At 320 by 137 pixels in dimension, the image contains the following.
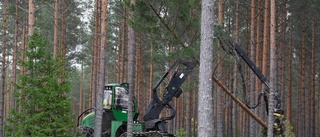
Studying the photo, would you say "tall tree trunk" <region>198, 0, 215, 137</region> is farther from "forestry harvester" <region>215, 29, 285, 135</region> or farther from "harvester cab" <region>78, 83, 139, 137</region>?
"harvester cab" <region>78, 83, 139, 137</region>

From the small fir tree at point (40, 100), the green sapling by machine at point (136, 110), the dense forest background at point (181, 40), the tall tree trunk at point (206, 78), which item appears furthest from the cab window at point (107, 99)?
the tall tree trunk at point (206, 78)

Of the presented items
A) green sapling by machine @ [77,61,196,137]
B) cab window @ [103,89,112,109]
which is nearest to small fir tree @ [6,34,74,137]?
green sapling by machine @ [77,61,196,137]

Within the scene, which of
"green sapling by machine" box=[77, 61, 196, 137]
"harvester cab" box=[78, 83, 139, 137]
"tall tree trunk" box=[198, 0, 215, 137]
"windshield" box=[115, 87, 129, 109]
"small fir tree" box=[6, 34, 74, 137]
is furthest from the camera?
"windshield" box=[115, 87, 129, 109]

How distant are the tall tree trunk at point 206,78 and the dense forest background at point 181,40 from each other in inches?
7.4

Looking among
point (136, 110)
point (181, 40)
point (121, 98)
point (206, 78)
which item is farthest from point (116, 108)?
point (206, 78)

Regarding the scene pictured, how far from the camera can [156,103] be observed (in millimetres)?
11539

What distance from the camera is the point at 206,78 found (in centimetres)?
786

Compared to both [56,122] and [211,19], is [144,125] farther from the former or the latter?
[211,19]

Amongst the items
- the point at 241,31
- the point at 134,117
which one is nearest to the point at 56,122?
the point at 134,117

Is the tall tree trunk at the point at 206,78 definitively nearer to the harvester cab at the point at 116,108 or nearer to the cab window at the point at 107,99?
the harvester cab at the point at 116,108

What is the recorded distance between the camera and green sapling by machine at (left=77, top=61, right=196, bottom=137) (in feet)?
37.1

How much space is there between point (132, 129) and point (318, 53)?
18828 mm

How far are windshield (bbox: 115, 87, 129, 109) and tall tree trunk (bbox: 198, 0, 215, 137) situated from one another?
4.97m

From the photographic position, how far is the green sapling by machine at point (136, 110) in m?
11.3
